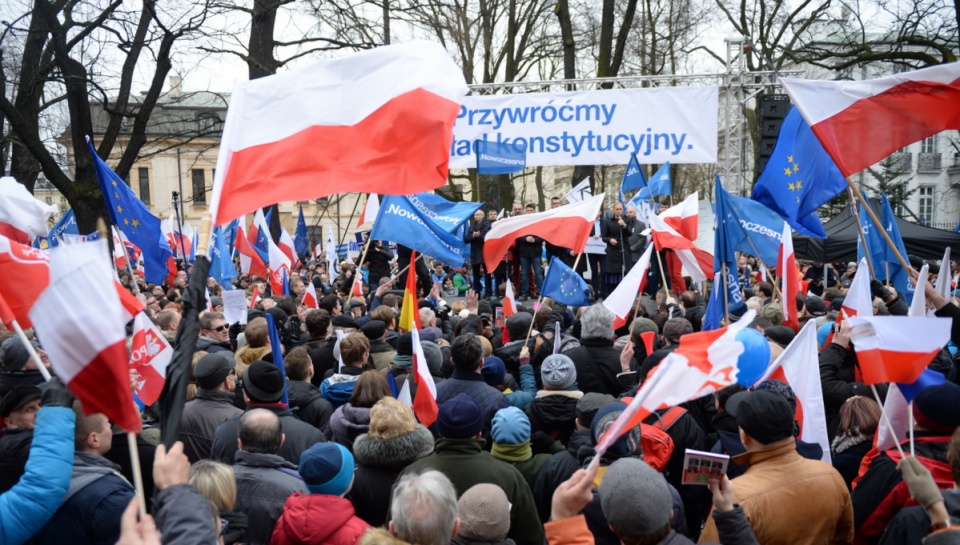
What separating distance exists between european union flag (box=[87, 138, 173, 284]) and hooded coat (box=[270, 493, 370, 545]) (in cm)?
700

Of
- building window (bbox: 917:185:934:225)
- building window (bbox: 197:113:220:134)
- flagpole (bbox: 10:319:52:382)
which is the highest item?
building window (bbox: 197:113:220:134)

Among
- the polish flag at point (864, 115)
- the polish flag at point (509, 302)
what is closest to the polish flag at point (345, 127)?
the polish flag at point (864, 115)

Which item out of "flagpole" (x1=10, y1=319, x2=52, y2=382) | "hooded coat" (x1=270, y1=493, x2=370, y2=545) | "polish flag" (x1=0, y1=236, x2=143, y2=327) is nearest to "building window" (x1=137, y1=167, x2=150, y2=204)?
"polish flag" (x1=0, y1=236, x2=143, y2=327)

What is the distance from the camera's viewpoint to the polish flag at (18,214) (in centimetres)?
812

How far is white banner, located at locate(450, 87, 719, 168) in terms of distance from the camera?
Answer: 15984mm

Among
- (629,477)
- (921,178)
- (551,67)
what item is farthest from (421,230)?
(921,178)

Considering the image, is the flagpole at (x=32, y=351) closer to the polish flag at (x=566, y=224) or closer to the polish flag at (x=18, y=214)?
the polish flag at (x=18, y=214)

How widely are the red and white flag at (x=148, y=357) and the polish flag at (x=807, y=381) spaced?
145 inches

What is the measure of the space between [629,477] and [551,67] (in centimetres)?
3339

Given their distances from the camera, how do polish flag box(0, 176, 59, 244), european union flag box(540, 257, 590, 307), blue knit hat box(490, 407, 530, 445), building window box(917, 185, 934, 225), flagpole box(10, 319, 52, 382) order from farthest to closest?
building window box(917, 185, 934, 225) → european union flag box(540, 257, 590, 307) → polish flag box(0, 176, 59, 244) → blue knit hat box(490, 407, 530, 445) → flagpole box(10, 319, 52, 382)

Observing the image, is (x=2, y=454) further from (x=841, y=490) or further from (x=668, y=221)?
(x=668, y=221)

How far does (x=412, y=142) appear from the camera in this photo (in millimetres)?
4562

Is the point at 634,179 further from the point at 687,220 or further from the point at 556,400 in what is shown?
the point at 556,400

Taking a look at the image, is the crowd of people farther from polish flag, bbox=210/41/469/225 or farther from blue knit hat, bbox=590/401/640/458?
polish flag, bbox=210/41/469/225
